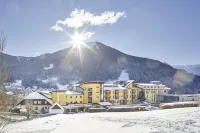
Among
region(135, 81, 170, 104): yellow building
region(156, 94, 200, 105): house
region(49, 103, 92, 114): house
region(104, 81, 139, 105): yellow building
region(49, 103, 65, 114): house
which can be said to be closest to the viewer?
region(49, 103, 65, 114): house

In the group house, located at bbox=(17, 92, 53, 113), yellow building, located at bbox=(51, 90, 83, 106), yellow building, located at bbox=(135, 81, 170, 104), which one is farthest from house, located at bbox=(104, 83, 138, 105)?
house, located at bbox=(17, 92, 53, 113)

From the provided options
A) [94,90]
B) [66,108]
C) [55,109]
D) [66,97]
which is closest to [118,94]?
[94,90]

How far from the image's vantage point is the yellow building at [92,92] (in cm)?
7075

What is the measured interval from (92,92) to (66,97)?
8.22 m

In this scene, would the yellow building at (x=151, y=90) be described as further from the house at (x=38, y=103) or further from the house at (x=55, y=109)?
the house at (x=55, y=109)

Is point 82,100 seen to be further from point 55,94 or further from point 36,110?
point 36,110

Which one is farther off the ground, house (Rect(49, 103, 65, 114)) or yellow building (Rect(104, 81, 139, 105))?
yellow building (Rect(104, 81, 139, 105))

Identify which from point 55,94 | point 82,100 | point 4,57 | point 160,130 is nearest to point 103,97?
Result: point 82,100

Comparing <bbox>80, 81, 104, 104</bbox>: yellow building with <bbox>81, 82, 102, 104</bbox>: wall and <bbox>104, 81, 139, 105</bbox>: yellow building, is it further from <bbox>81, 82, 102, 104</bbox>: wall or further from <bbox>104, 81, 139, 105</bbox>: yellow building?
<bbox>104, 81, 139, 105</bbox>: yellow building

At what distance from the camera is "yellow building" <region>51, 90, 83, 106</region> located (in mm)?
67250

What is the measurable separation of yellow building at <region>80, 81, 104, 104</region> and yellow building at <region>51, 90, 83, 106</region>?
5.82ft

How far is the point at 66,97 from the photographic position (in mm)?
67625

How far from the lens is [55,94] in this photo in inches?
2712

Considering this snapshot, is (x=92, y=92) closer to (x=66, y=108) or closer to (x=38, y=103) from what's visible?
(x=66, y=108)
